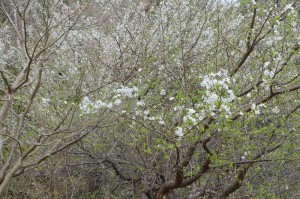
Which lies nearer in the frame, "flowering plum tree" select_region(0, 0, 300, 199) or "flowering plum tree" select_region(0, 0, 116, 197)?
"flowering plum tree" select_region(0, 0, 300, 199)

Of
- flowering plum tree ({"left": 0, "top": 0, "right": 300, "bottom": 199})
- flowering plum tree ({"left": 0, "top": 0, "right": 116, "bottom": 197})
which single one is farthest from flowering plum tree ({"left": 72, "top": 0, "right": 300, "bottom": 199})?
flowering plum tree ({"left": 0, "top": 0, "right": 116, "bottom": 197})

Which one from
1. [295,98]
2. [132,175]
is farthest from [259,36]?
[132,175]

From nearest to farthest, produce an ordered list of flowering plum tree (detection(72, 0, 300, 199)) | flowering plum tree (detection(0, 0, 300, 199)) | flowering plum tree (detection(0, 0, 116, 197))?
flowering plum tree (detection(72, 0, 300, 199)) → flowering plum tree (detection(0, 0, 300, 199)) → flowering plum tree (detection(0, 0, 116, 197))

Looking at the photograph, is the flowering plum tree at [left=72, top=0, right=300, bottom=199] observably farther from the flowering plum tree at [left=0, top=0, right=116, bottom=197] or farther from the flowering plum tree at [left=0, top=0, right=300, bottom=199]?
the flowering plum tree at [left=0, top=0, right=116, bottom=197]

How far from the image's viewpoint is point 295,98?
17.4 feet

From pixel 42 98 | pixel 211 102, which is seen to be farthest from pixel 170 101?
pixel 211 102

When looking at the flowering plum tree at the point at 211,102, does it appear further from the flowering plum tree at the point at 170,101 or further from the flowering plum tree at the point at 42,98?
the flowering plum tree at the point at 42,98

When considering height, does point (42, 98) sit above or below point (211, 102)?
above

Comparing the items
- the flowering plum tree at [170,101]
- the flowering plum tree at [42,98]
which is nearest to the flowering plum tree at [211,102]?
the flowering plum tree at [170,101]

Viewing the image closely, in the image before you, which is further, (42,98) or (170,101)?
(170,101)

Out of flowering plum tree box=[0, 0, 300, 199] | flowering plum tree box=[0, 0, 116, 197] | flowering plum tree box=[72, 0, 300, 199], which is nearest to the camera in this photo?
flowering plum tree box=[72, 0, 300, 199]

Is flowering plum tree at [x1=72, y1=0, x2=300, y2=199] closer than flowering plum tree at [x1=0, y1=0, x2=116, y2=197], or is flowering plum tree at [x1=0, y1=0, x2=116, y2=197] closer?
flowering plum tree at [x1=72, y1=0, x2=300, y2=199]

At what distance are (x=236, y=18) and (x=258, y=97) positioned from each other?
2.20 m

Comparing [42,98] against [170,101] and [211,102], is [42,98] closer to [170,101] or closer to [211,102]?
[170,101]
